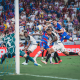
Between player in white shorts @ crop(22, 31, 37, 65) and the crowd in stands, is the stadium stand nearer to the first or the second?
the crowd in stands

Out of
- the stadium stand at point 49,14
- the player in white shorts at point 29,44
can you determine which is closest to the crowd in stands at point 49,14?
the stadium stand at point 49,14

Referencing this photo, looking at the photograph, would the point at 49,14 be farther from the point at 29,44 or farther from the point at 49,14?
the point at 29,44

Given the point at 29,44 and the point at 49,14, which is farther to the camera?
the point at 49,14

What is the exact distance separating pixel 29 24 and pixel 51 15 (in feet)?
7.36

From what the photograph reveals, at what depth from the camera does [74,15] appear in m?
14.9

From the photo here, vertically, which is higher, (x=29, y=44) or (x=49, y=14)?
(x=49, y=14)

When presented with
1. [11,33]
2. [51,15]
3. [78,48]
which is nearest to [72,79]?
[11,33]

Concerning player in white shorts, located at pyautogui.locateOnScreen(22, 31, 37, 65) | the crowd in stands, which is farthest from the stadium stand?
player in white shorts, located at pyautogui.locateOnScreen(22, 31, 37, 65)

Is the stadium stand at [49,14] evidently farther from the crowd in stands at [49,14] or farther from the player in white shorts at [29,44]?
the player in white shorts at [29,44]

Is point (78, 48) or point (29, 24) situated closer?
point (78, 48)

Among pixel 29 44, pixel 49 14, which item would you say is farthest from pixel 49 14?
pixel 29 44

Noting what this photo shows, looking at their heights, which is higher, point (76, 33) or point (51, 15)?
point (51, 15)

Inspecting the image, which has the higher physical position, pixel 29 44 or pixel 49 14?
pixel 49 14

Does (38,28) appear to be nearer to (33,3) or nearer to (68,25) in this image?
(68,25)
